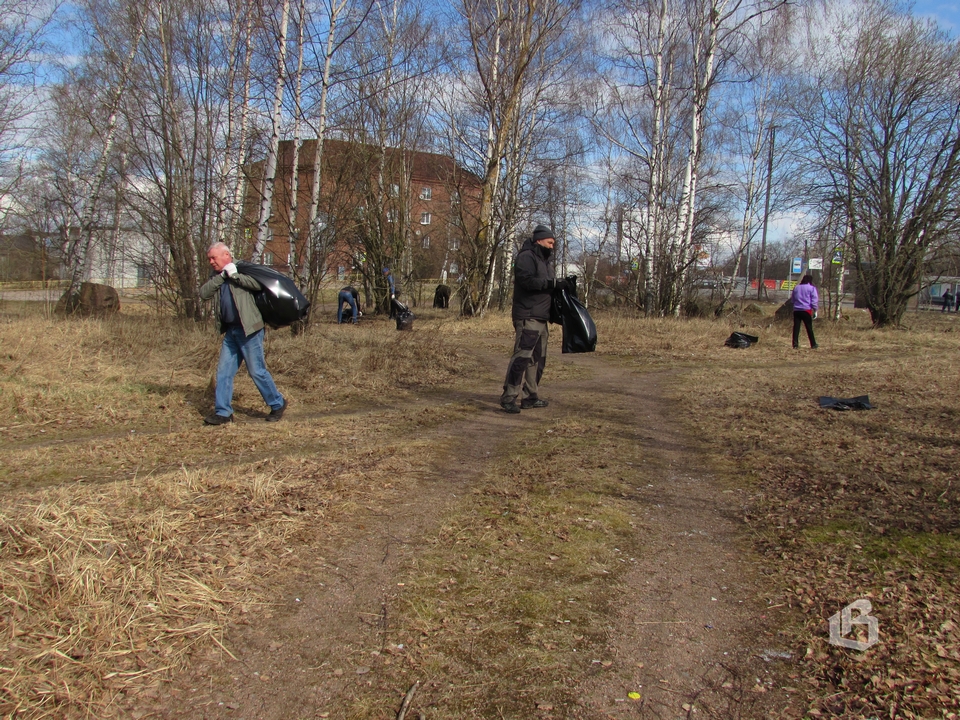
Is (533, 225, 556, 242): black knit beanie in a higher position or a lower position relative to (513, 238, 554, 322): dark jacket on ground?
higher

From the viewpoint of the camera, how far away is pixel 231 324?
20.6ft

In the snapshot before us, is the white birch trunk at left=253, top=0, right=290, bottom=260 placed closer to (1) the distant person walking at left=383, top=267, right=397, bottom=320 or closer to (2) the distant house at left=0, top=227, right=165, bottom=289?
(2) the distant house at left=0, top=227, right=165, bottom=289

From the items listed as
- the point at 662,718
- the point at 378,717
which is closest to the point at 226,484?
the point at 378,717

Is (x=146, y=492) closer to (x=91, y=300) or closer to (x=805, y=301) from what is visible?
(x=805, y=301)

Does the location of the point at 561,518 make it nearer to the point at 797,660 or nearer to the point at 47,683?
the point at 797,660

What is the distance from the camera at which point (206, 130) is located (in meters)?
13.1

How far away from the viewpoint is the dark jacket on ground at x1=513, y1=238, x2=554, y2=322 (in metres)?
6.96

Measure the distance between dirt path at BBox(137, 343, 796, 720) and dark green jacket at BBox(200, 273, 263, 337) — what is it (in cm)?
259

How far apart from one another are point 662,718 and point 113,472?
4130 millimetres

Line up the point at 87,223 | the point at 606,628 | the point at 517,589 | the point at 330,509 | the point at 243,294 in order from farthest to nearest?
the point at 87,223
the point at 243,294
the point at 330,509
the point at 517,589
the point at 606,628

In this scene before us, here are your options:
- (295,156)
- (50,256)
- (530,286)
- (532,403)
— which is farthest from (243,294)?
(50,256)

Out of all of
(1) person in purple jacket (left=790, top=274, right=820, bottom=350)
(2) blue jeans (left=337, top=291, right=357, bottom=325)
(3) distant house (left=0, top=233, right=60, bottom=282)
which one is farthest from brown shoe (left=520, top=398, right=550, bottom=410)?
(3) distant house (left=0, top=233, right=60, bottom=282)

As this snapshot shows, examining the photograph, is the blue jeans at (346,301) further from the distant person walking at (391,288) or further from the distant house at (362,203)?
the distant person walking at (391,288)

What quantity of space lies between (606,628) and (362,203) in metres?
17.5
